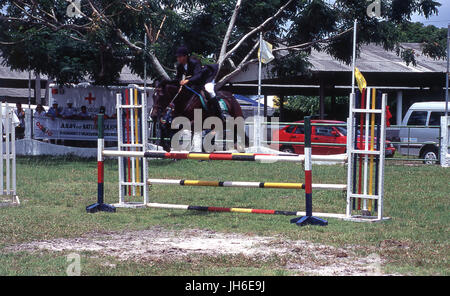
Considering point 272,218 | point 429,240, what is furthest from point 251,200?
point 429,240

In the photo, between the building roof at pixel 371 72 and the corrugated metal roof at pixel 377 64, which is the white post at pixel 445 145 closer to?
the building roof at pixel 371 72

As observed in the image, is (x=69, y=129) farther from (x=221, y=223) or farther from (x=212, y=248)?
(x=212, y=248)

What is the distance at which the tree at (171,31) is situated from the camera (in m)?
18.9

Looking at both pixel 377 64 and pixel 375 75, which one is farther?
pixel 375 75

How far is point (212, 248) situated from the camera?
255 inches

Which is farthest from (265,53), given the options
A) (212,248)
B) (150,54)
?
(212,248)

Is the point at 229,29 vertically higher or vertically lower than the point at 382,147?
higher

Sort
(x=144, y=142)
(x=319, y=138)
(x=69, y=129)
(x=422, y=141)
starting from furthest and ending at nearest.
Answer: (x=69, y=129) < (x=319, y=138) < (x=422, y=141) < (x=144, y=142)

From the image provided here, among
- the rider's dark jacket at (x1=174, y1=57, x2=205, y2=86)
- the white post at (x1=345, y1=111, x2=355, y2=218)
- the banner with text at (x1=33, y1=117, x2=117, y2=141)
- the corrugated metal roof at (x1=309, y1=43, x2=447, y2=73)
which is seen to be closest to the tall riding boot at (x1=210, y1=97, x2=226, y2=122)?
the rider's dark jacket at (x1=174, y1=57, x2=205, y2=86)

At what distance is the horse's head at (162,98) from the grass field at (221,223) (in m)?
1.48

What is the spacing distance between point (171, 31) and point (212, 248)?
15.0m

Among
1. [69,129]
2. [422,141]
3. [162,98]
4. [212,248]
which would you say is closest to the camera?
[212,248]

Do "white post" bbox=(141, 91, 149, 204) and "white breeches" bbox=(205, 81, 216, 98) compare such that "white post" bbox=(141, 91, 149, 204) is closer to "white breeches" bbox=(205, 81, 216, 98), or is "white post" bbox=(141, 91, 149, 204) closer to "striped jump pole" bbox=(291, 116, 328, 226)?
"white breeches" bbox=(205, 81, 216, 98)
